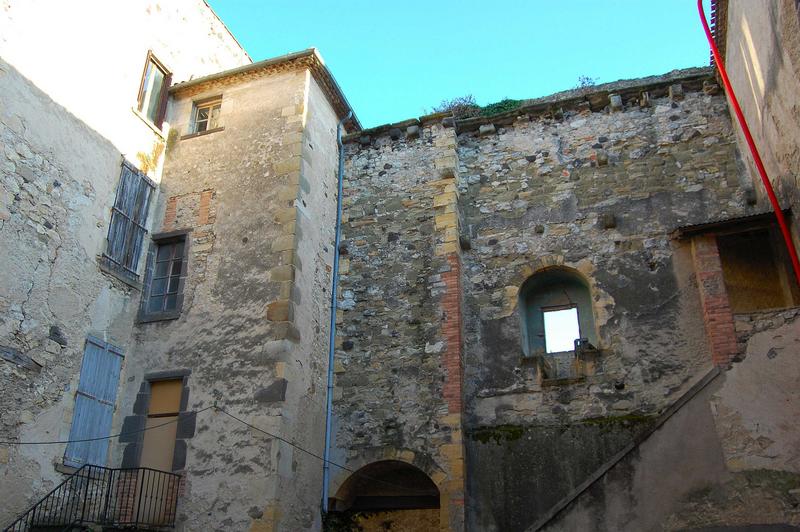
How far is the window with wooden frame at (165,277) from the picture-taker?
10703 millimetres

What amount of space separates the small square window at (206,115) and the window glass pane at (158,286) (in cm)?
287

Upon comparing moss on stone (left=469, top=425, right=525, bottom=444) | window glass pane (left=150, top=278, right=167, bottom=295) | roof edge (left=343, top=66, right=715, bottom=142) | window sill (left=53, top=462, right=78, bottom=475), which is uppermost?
roof edge (left=343, top=66, right=715, bottom=142)

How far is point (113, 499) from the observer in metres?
9.57

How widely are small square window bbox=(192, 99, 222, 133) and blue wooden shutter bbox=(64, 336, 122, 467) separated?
4.25 meters

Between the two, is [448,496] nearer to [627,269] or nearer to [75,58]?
[627,269]

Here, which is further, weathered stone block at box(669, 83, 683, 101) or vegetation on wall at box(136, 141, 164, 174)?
vegetation on wall at box(136, 141, 164, 174)

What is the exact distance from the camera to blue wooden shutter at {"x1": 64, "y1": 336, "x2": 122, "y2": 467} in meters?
9.45

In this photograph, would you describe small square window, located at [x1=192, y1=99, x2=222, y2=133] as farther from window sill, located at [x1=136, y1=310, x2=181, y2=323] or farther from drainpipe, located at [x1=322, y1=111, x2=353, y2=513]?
window sill, located at [x1=136, y1=310, x2=181, y2=323]

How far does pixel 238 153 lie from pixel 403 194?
2.82 meters

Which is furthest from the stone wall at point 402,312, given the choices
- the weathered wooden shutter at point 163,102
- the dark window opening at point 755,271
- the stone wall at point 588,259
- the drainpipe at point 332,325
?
the dark window opening at point 755,271

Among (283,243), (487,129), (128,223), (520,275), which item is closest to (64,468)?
(128,223)

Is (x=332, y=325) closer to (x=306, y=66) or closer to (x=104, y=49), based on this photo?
(x=306, y=66)

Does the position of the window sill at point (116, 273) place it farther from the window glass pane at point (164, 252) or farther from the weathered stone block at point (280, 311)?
the weathered stone block at point (280, 311)

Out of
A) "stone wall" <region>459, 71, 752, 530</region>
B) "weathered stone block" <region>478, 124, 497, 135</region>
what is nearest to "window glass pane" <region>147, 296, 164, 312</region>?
"stone wall" <region>459, 71, 752, 530</region>
